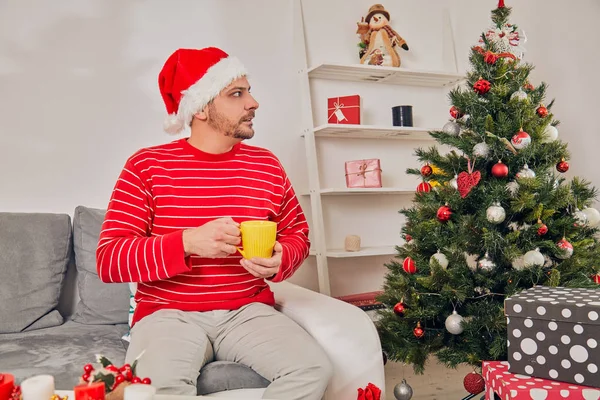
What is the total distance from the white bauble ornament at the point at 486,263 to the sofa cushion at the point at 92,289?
1.23m

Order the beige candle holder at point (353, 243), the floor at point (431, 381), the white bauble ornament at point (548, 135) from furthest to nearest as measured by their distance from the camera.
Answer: the beige candle holder at point (353, 243), the floor at point (431, 381), the white bauble ornament at point (548, 135)

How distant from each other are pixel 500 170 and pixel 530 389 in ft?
2.41

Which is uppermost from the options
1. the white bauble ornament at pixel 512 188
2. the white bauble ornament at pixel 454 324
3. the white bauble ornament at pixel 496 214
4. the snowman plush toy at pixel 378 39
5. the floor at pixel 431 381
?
the snowman plush toy at pixel 378 39

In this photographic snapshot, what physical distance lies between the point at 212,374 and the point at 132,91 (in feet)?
4.78

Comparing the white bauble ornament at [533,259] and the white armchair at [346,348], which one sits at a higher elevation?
the white bauble ornament at [533,259]

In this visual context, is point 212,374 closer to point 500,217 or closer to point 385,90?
point 500,217

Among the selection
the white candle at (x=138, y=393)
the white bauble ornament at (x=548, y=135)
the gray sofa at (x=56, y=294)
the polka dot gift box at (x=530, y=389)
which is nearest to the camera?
the white candle at (x=138, y=393)

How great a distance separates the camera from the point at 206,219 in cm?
153

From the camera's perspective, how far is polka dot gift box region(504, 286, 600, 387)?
115 cm

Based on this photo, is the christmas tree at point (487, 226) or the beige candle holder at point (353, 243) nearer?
the christmas tree at point (487, 226)

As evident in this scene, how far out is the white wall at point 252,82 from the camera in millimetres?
2117

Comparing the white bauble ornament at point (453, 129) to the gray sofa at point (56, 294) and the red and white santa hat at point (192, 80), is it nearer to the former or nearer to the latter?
the red and white santa hat at point (192, 80)

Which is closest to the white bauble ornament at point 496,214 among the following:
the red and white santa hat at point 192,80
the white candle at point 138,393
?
the red and white santa hat at point 192,80

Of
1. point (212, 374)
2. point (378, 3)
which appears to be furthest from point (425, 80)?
point (212, 374)
